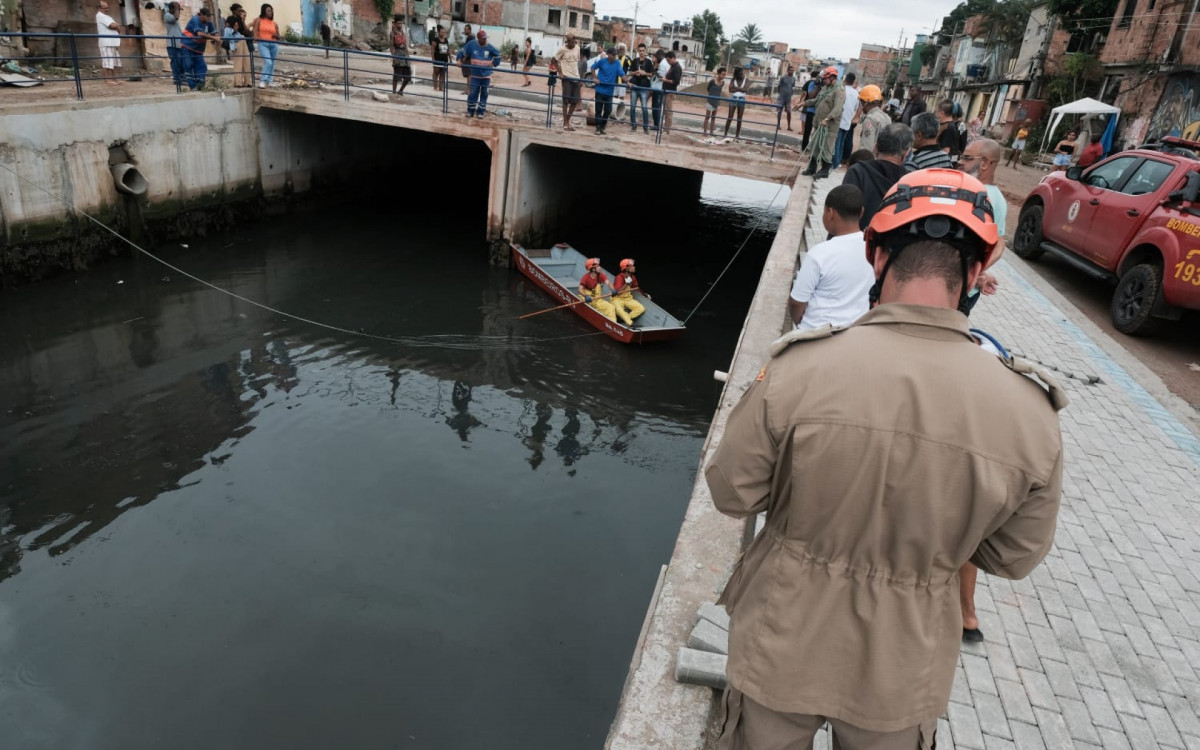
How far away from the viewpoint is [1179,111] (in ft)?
74.0

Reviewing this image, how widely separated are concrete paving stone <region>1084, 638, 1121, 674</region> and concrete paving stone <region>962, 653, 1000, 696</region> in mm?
669

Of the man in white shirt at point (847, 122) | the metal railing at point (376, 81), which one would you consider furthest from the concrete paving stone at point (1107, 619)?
the metal railing at point (376, 81)

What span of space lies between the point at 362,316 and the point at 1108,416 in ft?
42.1

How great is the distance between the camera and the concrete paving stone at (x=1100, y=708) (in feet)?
12.0

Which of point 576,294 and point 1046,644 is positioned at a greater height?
point 1046,644

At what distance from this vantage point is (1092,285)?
1239 cm

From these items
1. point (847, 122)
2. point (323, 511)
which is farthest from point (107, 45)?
point (847, 122)

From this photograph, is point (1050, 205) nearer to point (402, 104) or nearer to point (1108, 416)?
point (1108, 416)

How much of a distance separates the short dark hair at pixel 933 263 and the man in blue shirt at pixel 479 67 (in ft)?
56.2

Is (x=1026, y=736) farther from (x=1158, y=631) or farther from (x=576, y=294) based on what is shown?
(x=576, y=294)

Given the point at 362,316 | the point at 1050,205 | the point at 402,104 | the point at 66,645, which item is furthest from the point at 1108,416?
the point at 402,104

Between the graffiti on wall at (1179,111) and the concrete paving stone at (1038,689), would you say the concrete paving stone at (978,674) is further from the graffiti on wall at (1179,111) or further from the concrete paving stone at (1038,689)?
the graffiti on wall at (1179,111)

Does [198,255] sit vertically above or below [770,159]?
below

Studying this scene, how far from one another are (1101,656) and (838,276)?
8.40ft
